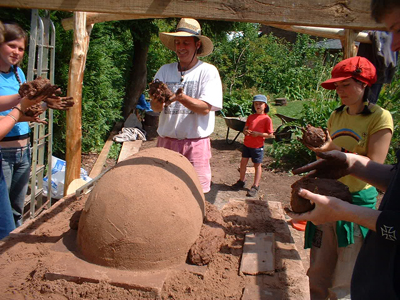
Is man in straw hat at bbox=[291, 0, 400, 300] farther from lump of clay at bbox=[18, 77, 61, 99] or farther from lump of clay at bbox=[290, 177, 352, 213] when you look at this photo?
lump of clay at bbox=[18, 77, 61, 99]

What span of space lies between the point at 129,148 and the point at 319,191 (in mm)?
6625

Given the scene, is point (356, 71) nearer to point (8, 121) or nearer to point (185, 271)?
point (185, 271)

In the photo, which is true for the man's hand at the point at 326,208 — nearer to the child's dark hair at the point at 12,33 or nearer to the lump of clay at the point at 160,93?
the lump of clay at the point at 160,93

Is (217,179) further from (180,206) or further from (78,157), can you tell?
(180,206)

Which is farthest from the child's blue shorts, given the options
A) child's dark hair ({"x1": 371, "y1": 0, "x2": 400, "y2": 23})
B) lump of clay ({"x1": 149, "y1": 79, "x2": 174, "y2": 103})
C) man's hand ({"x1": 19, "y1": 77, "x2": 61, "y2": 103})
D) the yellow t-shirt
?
child's dark hair ({"x1": 371, "y1": 0, "x2": 400, "y2": 23})

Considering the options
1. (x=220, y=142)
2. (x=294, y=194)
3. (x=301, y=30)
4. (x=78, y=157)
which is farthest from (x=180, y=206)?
(x=220, y=142)

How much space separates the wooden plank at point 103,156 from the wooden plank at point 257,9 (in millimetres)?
4433

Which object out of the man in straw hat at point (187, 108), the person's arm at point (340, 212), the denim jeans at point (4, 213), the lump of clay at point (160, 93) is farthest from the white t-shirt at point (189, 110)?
the person's arm at point (340, 212)

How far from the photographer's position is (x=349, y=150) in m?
2.66

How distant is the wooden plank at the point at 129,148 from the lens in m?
7.93

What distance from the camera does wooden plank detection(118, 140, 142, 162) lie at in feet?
26.0

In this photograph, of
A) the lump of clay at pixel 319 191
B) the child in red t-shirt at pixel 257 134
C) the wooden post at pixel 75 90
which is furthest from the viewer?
the child in red t-shirt at pixel 257 134

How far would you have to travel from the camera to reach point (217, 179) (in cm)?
729

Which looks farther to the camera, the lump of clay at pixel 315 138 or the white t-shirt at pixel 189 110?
the white t-shirt at pixel 189 110
